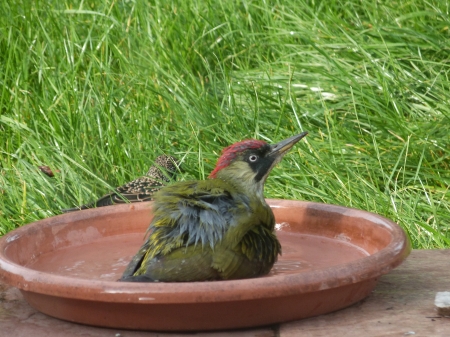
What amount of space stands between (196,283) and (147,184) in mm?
2714

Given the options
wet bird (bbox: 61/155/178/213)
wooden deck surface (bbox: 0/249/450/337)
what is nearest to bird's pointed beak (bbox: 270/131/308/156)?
wooden deck surface (bbox: 0/249/450/337)

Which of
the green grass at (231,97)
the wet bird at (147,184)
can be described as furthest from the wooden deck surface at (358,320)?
the wet bird at (147,184)

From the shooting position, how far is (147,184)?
4.91 meters

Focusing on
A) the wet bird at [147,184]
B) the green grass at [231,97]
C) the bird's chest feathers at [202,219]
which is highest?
the bird's chest feathers at [202,219]

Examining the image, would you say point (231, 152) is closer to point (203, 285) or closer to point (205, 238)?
point (205, 238)

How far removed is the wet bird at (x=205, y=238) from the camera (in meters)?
2.62

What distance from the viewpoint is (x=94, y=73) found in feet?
18.8

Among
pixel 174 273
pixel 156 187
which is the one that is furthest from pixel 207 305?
pixel 156 187

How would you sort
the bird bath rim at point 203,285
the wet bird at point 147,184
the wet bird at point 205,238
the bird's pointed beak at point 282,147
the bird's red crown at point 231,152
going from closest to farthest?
1. the bird bath rim at point 203,285
2. the wet bird at point 205,238
3. the bird's red crown at point 231,152
4. the bird's pointed beak at point 282,147
5. the wet bird at point 147,184

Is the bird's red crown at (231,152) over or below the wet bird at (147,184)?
over

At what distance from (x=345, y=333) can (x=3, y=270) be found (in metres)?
1.11

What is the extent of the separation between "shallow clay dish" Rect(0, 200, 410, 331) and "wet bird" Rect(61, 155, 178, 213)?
1.31m

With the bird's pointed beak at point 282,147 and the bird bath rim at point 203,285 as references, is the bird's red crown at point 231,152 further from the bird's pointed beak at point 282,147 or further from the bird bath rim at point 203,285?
the bird bath rim at point 203,285

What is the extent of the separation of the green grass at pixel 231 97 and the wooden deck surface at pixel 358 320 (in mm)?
1288
